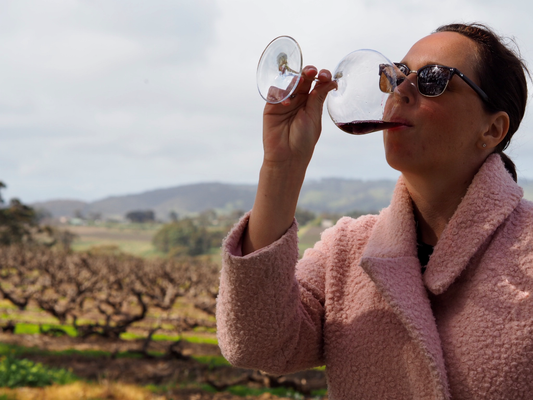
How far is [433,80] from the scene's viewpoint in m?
1.41

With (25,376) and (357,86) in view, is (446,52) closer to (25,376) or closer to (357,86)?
(357,86)

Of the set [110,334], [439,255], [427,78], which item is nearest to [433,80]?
[427,78]

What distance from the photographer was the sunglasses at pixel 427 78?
1.41m

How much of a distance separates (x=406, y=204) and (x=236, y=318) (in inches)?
24.9

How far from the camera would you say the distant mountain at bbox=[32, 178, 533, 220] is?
77875 millimetres

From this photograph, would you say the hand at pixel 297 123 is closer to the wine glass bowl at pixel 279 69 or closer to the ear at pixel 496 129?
the wine glass bowl at pixel 279 69

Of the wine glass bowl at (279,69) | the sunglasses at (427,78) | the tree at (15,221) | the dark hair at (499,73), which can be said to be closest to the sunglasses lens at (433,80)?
the sunglasses at (427,78)

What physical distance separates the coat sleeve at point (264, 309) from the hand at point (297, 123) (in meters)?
0.20

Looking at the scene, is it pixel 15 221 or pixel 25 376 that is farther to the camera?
pixel 15 221

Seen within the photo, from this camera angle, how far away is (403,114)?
4.70 feet

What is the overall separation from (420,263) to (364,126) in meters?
0.45

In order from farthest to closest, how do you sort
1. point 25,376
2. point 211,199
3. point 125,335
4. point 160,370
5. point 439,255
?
point 211,199 → point 125,335 → point 160,370 → point 25,376 → point 439,255

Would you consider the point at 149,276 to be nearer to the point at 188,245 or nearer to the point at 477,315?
the point at 188,245

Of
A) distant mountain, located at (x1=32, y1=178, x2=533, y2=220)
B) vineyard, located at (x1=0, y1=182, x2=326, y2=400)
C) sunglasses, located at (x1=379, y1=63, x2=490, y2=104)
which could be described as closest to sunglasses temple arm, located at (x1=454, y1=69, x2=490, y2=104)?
sunglasses, located at (x1=379, y1=63, x2=490, y2=104)
